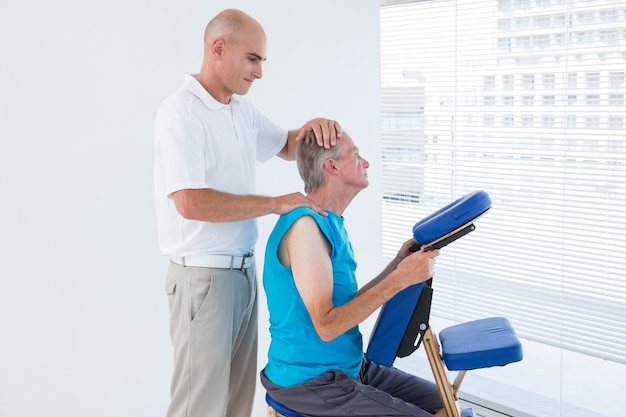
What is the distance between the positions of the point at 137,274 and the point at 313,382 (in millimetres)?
1137

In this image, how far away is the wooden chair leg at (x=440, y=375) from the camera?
75.6 inches

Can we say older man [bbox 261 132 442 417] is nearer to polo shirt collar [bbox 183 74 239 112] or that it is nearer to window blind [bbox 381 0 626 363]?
polo shirt collar [bbox 183 74 239 112]

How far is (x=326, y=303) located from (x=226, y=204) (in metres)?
0.45

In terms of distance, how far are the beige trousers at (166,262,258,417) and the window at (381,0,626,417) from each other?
1545 millimetres

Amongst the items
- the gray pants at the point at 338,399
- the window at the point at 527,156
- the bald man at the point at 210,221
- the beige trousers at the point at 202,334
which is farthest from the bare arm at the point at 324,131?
the window at the point at 527,156

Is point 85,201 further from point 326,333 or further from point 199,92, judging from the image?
point 326,333

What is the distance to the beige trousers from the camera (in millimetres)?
2156

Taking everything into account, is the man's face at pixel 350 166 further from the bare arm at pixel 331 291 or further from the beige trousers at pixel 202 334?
the beige trousers at pixel 202 334

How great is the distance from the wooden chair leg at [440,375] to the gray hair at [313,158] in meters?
0.53

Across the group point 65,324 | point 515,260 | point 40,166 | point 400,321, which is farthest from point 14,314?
point 515,260

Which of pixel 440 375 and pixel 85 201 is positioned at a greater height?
pixel 85 201

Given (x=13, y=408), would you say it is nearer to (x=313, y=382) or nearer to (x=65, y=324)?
(x=65, y=324)

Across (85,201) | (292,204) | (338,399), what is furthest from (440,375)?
(85,201)

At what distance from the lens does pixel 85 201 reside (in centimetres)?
264
